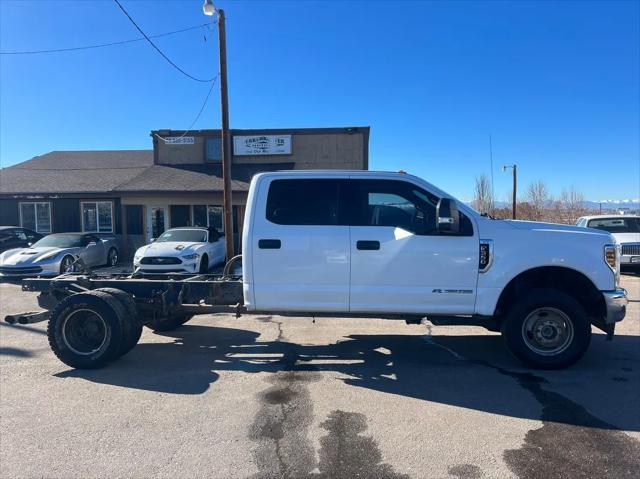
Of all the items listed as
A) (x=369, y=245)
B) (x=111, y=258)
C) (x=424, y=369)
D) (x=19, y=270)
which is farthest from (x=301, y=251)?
(x=111, y=258)

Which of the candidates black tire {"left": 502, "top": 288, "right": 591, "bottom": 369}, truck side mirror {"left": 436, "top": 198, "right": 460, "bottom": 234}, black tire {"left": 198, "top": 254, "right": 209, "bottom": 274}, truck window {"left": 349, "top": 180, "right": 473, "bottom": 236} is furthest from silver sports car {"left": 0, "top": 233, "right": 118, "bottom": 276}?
black tire {"left": 502, "top": 288, "right": 591, "bottom": 369}

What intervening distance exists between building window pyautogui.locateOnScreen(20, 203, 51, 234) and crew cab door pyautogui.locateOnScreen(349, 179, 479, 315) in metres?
20.6

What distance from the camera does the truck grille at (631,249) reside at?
12766 millimetres

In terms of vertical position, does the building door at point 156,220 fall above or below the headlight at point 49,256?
above

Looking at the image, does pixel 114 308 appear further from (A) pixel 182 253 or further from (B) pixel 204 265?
(B) pixel 204 265

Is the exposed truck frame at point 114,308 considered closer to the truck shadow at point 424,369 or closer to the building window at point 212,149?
the truck shadow at point 424,369

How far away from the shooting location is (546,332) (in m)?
5.06

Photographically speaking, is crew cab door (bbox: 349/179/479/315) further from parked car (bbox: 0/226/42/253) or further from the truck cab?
parked car (bbox: 0/226/42/253)

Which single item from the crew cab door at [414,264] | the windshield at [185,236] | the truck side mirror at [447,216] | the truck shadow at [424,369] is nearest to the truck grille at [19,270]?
the windshield at [185,236]

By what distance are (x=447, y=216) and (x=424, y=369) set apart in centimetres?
183

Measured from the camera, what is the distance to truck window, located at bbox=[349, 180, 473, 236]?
5.00m

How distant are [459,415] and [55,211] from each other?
21758 millimetres

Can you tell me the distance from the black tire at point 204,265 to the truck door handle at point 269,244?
307 inches

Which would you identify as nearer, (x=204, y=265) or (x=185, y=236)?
(x=204, y=265)
